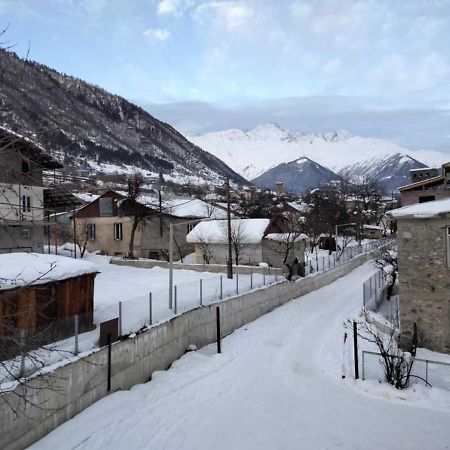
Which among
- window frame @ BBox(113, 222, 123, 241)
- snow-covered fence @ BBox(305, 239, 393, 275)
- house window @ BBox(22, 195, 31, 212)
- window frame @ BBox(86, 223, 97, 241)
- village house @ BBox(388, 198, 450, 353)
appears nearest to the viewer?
house window @ BBox(22, 195, 31, 212)

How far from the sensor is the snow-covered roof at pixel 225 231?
44.5 meters

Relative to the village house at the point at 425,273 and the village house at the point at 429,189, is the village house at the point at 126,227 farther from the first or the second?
the village house at the point at 425,273

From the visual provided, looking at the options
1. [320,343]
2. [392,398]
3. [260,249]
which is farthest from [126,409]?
[260,249]

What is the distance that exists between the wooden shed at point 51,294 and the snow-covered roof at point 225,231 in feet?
94.3

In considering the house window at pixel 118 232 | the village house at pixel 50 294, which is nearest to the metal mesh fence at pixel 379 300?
the village house at pixel 50 294

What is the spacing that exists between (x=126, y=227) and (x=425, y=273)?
37.5m

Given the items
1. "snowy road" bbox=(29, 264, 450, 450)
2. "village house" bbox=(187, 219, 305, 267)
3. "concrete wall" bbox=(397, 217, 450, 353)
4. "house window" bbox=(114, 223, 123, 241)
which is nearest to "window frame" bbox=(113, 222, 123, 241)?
"house window" bbox=(114, 223, 123, 241)

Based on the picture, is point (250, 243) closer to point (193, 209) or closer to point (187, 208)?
point (187, 208)

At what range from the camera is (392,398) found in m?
14.6

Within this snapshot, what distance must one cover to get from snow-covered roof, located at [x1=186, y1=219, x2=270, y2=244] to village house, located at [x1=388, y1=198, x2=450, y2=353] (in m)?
23.6

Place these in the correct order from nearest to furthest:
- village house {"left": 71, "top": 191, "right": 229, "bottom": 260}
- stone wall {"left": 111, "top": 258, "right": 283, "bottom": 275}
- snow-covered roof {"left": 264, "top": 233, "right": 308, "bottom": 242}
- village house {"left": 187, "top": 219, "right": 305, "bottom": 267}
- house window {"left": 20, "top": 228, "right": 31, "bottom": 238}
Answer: house window {"left": 20, "top": 228, "right": 31, "bottom": 238}
stone wall {"left": 111, "top": 258, "right": 283, "bottom": 275}
snow-covered roof {"left": 264, "top": 233, "right": 308, "bottom": 242}
village house {"left": 187, "top": 219, "right": 305, "bottom": 267}
village house {"left": 71, "top": 191, "right": 229, "bottom": 260}

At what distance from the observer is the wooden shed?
13250 millimetres

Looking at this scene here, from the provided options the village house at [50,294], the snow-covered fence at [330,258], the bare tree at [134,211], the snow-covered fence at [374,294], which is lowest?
the snow-covered fence at [374,294]

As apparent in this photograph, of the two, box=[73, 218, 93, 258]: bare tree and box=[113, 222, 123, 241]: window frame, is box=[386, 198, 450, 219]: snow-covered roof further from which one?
box=[73, 218, 93, 258]: bare tree
